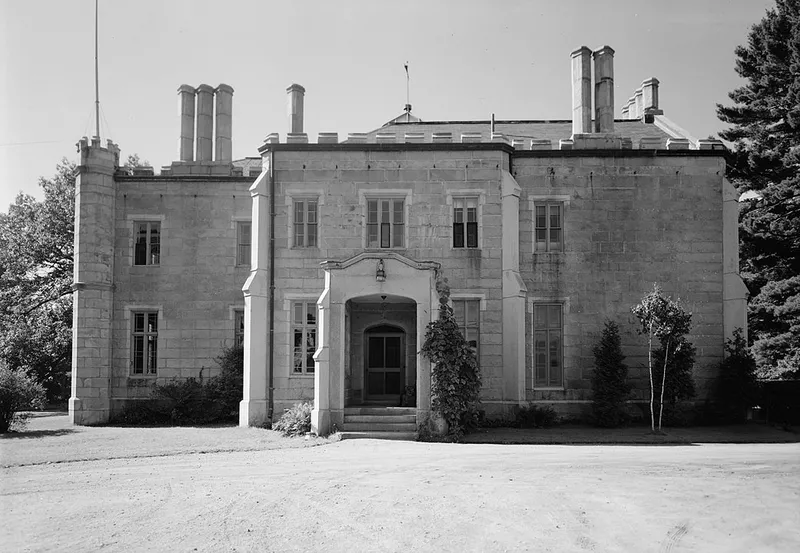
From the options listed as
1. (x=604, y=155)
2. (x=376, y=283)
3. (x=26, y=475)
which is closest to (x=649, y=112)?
(x=604, y=155)

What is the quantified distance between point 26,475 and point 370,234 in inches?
476

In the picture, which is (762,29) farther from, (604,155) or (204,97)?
(204,97)

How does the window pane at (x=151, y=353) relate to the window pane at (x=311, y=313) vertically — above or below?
below

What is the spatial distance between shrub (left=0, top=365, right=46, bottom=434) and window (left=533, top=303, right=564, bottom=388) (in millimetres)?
14656

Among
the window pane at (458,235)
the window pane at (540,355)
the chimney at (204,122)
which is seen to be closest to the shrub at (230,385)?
the chimney at (204,122)

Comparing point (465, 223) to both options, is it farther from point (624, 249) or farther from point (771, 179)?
point (771, 179)

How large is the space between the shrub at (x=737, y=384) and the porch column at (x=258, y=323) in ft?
45.0

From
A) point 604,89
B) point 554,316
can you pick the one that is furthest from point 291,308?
point 604,89

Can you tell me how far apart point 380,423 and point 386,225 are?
20.8 ft

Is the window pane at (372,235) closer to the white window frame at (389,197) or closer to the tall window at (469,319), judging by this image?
the white window frame at (389,197)

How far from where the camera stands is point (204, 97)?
26719mm

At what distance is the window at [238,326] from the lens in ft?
84.0

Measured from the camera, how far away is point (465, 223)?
22516 millimetres

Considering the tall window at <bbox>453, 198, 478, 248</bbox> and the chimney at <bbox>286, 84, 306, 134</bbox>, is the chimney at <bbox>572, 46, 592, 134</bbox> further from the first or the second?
the chimney at <bbox>286, 84, 306, 134</bbox>
